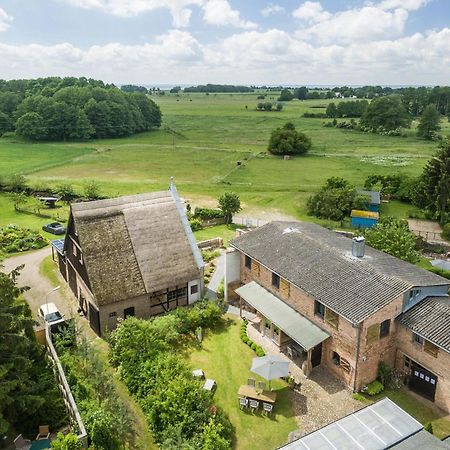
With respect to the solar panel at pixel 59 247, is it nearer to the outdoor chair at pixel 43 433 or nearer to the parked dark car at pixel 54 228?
the parked dark car at pixel 54 228

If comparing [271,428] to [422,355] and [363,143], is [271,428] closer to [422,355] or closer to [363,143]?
[422,355]

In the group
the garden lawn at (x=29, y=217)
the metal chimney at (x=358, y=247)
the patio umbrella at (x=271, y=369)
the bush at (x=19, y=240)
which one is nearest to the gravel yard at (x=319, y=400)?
the patio umbrella at (x=271, y=369)

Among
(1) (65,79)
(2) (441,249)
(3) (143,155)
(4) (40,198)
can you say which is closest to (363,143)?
(3) (143,155)

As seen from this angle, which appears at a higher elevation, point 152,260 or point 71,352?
point 152,260

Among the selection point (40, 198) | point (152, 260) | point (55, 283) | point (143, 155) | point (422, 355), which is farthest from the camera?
point (143, 155)

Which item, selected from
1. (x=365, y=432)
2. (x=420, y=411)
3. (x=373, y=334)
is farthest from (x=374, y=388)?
(x=365, y=432)

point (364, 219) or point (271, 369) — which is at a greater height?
point (271, 369)

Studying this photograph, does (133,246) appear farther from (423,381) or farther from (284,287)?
(423,381)
